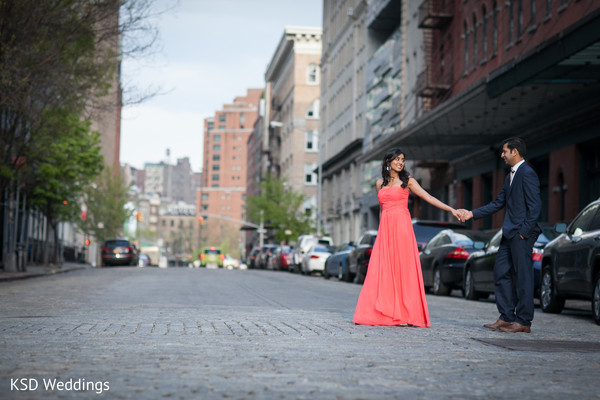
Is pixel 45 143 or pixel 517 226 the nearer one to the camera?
pixel 517 226

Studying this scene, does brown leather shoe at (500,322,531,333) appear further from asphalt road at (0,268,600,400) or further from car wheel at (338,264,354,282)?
car wheel at (338,264,354,282)

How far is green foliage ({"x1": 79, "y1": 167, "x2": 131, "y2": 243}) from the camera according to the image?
80938 mm

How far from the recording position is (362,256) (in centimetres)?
3150

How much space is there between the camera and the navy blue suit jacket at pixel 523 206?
11.1 meters

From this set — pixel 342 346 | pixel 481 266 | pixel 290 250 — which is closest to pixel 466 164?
pixel 290 250

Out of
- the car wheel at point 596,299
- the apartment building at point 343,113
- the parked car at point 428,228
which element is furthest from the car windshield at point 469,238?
the apartment building at point 343,113

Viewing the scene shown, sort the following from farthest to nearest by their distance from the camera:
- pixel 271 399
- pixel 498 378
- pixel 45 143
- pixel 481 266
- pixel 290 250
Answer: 1. pixel 290 250
2. pixel 45 143
3. pixel 481 266
4. pixel 498 378
5. pixel 271 399

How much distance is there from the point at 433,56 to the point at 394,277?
38.1 metres

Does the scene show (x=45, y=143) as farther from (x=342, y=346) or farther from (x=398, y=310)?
(x=342, y=346)

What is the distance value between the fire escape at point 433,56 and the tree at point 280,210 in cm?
3388

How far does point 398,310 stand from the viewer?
11438 millimetres

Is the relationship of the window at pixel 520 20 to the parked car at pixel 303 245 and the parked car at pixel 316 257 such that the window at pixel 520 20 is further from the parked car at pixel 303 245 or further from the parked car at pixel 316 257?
the parked car at pixel 303 245

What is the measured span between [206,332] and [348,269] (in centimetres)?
2389

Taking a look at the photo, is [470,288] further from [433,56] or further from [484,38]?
[433,56]
